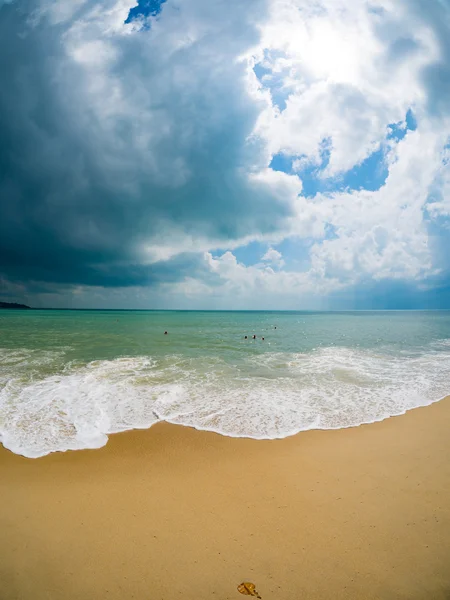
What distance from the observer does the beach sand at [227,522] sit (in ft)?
12.8

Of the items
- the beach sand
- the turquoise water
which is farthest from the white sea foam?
the beach sand

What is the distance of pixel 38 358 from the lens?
19.3 m

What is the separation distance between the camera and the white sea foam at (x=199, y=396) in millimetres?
8828

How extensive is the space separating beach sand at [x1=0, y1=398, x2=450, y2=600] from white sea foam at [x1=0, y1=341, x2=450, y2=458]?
1.28m

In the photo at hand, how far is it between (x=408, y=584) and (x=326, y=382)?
10509 mm

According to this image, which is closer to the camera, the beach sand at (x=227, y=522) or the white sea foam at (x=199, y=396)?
the beach sand at (x=227, y=522)

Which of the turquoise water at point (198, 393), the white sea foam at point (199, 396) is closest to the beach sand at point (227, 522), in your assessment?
the turquoise water at point (198, 393)

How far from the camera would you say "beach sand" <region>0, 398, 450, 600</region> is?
3889 mm

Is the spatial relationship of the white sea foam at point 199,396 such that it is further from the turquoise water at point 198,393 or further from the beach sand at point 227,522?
the beach sand at point 227,522

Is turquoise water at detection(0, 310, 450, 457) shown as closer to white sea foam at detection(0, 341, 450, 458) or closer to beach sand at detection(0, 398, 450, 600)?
white sea foam at detection(0, 341, 450, 458)

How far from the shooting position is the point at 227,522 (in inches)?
194

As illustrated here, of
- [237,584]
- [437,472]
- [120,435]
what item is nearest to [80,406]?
[120,435]

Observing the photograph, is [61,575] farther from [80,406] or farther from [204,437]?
[80,406]

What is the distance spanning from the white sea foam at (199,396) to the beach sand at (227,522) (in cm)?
128
